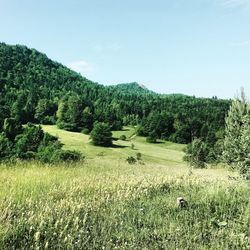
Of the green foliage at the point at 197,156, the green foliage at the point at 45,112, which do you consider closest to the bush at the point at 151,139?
the green foliage at the point at 45,112

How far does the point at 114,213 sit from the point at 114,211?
13 centimetres

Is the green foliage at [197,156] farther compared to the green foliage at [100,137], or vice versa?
the green foliage at [100,137]

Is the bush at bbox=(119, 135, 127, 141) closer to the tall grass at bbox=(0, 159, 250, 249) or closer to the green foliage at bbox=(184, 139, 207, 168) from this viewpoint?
the green foliage at bbox=(184, 139, 207, 168)

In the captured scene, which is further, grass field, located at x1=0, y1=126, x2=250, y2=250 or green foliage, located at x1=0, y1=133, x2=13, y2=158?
green foliage, located at x1=0, y1=133, x2=13, y2=158

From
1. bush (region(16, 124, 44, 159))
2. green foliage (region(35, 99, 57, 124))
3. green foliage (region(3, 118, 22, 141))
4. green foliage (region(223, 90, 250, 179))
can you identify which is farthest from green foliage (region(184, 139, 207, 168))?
green foliage (region(35, 99, 57, 124))

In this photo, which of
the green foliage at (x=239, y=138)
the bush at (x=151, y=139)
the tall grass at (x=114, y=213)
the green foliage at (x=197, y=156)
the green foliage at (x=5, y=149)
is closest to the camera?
the tall grass at (x=114, y=213)

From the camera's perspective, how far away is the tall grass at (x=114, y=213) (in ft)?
19.5

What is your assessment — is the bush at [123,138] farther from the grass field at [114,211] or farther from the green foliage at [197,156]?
the grass field at [114,211]

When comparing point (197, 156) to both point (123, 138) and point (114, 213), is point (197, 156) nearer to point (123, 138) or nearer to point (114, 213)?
point (114, 213)

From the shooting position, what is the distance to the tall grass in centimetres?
596

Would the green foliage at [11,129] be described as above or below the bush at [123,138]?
above

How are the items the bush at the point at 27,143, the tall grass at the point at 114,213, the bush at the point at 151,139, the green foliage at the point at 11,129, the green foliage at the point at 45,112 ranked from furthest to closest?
the green foliage at the point at 45,112 → the bush at the point at 151,139 → the green foliage at the point at 11,129 → the bush at the point at 27,143 → the tall grass at the point at 114,213

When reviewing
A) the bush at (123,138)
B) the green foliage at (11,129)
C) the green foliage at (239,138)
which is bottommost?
the bush at (123,138)

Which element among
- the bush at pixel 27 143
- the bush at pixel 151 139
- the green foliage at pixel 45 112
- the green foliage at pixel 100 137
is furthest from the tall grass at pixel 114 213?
the green foliage at pixel 45 112
